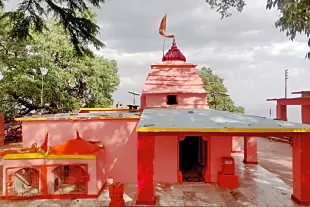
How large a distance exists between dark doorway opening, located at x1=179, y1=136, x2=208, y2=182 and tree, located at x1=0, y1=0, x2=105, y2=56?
701cm

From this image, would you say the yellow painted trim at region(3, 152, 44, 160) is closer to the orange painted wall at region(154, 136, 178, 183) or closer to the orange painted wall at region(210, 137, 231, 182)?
the orange painted wall at region(154, 136, 178, 183)

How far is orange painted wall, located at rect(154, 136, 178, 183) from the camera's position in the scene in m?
11.1

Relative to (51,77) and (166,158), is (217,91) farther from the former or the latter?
(166,158)

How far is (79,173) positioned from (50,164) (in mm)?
1362

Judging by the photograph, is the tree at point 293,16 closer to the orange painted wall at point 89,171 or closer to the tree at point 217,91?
the orange painted wall at point 89,171

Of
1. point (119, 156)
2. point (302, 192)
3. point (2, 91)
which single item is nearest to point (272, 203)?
point (302, 192)

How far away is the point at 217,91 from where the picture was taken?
37.2 meters

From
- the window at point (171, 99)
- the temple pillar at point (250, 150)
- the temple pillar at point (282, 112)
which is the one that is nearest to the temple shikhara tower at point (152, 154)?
the window at point (171, 99)

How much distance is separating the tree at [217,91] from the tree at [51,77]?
15.6 meters

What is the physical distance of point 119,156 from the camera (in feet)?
36.1

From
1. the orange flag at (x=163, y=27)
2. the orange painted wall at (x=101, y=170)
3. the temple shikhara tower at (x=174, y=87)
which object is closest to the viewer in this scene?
the orange painted wall at (x=101, y=170)

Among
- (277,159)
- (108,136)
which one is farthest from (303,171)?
(277,159)

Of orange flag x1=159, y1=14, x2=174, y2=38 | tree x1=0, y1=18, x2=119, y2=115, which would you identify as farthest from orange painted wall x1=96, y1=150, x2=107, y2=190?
tree x1=0, y1=18, x2=119, y2=115

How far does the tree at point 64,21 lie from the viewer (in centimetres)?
696
